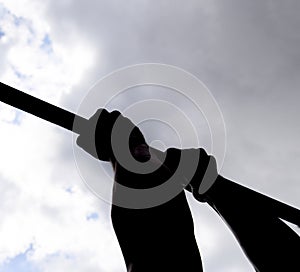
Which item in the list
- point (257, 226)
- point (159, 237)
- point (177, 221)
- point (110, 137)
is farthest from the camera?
point (110, 137)

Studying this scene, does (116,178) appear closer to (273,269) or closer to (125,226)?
(125,226)

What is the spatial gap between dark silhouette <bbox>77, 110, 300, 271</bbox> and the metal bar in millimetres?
269

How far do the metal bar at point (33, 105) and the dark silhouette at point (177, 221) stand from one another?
0.27 meters

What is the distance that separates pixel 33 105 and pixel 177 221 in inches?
43.4

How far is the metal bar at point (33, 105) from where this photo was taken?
7.34 ft

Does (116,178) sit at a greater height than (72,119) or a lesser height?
lesser

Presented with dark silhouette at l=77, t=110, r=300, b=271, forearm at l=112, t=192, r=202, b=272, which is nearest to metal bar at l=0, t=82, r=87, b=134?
dark silhouette at l=77, t=110, r=300, b=271

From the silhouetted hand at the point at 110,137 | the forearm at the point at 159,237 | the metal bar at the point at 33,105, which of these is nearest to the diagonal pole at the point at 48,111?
the metal bar at the point at 33,105

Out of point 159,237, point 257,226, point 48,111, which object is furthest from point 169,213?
point 48,111

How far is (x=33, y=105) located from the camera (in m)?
2.26

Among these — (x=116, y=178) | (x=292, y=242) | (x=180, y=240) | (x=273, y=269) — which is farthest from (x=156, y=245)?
(x=292, y=242)

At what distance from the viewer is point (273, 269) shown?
7.39ft

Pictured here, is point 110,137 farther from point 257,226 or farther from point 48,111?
point 257,226

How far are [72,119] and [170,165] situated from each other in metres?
0.80
